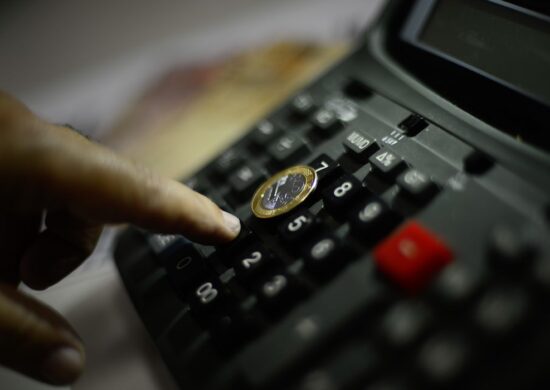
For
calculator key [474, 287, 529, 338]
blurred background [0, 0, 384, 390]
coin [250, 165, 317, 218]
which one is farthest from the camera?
blurred background [0, 0, 384, 390]

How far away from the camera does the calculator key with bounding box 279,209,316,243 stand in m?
0.30

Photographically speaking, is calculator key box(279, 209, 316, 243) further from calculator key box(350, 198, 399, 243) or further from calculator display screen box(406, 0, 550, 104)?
calculator display screen box(406, 0, 550, 104)

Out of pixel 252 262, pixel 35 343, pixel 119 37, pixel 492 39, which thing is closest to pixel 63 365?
pixel 35 343

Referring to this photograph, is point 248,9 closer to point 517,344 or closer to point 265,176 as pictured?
point 265,176

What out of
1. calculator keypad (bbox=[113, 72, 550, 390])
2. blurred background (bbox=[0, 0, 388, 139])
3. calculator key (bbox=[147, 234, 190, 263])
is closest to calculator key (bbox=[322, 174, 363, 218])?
calculator keypad (bbox=[113, 72, 550, 390])

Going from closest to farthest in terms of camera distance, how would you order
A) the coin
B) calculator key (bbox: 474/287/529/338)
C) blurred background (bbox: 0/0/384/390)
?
1. calculator key (bbox: 474/287/529/338)
2. the coin
3. blurred background (bbox: 0/0/384/390)

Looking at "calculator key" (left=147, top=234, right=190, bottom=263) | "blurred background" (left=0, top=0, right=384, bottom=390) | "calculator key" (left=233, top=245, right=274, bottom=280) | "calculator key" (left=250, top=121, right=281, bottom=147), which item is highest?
"calculator key" (left=250, top=121, right=281, bottom=147)

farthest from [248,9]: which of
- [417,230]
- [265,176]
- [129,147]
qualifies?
[417,230]

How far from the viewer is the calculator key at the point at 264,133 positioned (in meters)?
0.39

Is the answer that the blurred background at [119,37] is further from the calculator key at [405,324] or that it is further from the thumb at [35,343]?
the calculator key at [405,324]

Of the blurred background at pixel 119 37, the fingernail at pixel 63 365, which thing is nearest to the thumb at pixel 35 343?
the fingernail at pixel 63 365

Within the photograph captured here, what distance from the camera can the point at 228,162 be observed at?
39 cm

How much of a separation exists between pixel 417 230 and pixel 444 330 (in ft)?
0.16

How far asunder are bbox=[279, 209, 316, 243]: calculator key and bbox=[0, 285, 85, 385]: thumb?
136mm
